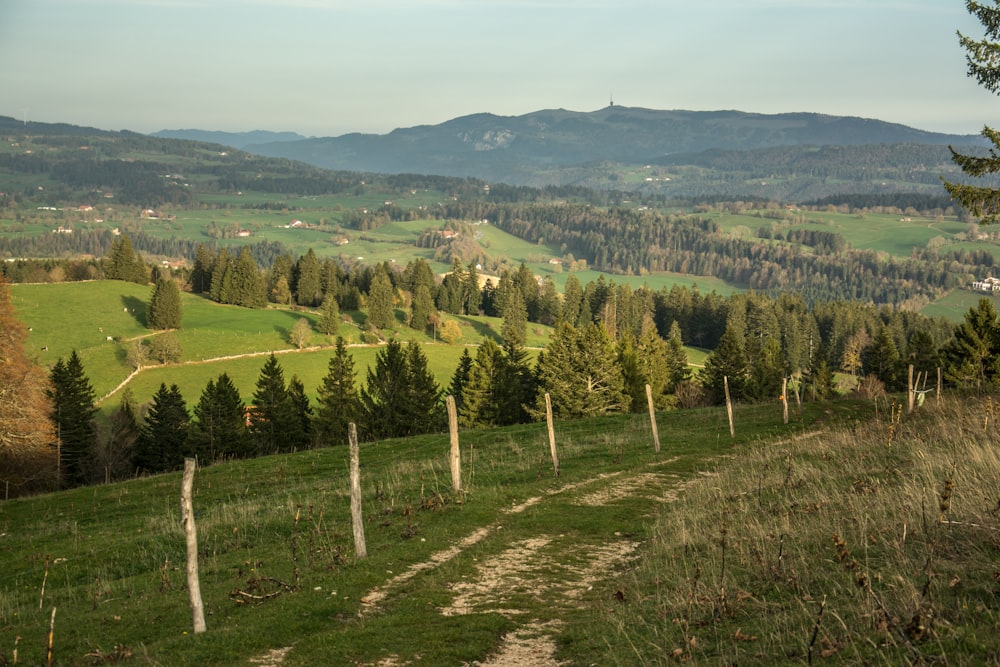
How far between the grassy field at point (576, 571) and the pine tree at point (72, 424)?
36.8 meters

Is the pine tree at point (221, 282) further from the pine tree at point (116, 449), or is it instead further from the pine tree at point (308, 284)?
the pine tree at point (116, 449)

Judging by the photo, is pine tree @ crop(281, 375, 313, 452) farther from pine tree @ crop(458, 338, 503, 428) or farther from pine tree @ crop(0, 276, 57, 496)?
pine tree @ crop(0, 276, 57, 496)

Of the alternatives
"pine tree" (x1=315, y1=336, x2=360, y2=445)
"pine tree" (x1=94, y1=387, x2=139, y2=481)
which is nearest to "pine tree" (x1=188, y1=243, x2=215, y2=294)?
"pine tree" (x1=94, y1=387, x2=139, y2=481)

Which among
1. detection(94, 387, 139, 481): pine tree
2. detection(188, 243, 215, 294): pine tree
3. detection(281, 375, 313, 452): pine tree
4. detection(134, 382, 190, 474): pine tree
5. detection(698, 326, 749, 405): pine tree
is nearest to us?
detection(94, 387, 139, 481): pine tree

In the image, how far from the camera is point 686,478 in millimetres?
25766

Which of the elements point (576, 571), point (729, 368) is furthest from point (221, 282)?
point (576, 571)

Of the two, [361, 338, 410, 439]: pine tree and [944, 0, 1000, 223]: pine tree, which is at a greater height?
[944, 0, 1000, 223]: pine tree

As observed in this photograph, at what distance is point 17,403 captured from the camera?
41.4 m

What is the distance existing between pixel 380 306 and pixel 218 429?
7312cm

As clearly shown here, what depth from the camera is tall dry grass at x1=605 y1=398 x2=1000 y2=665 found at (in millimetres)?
8078

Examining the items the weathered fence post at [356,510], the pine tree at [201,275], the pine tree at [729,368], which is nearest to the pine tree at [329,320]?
the pine tree at [201,275]

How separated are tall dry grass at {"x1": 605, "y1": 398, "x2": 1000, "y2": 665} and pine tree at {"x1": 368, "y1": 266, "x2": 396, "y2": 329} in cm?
12217

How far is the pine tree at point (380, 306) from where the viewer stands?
450 feet

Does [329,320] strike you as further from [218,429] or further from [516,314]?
[218,429]
